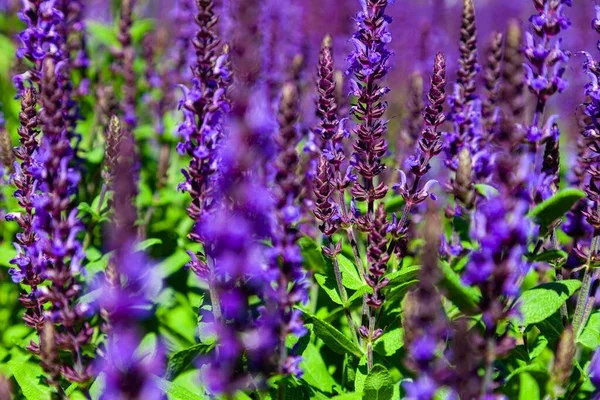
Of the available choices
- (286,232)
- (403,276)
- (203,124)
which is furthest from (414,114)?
(286,232)

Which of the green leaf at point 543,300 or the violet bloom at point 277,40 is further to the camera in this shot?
the violet bloom at point 277,40

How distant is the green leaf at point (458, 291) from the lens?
2.10m

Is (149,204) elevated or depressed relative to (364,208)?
depressed

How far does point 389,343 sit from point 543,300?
0.71 m

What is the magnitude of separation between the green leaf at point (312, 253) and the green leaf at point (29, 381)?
1414 millimetres

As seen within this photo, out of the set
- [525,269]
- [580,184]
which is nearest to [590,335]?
[525,269]

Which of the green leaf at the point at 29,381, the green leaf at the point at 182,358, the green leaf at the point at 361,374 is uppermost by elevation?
the green leaf at the point at 361,374

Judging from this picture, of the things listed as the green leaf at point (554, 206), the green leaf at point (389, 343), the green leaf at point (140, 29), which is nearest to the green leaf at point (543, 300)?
the green leaf at point (554, 206)

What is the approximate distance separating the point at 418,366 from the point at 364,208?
6.23 ft

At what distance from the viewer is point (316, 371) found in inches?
125

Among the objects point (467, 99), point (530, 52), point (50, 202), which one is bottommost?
point (50, 202)

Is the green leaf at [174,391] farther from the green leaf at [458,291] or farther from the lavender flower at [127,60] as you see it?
the lavender flower at [127,60]

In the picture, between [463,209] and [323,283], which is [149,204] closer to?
[323,283]

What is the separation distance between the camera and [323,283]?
2.98 metres
